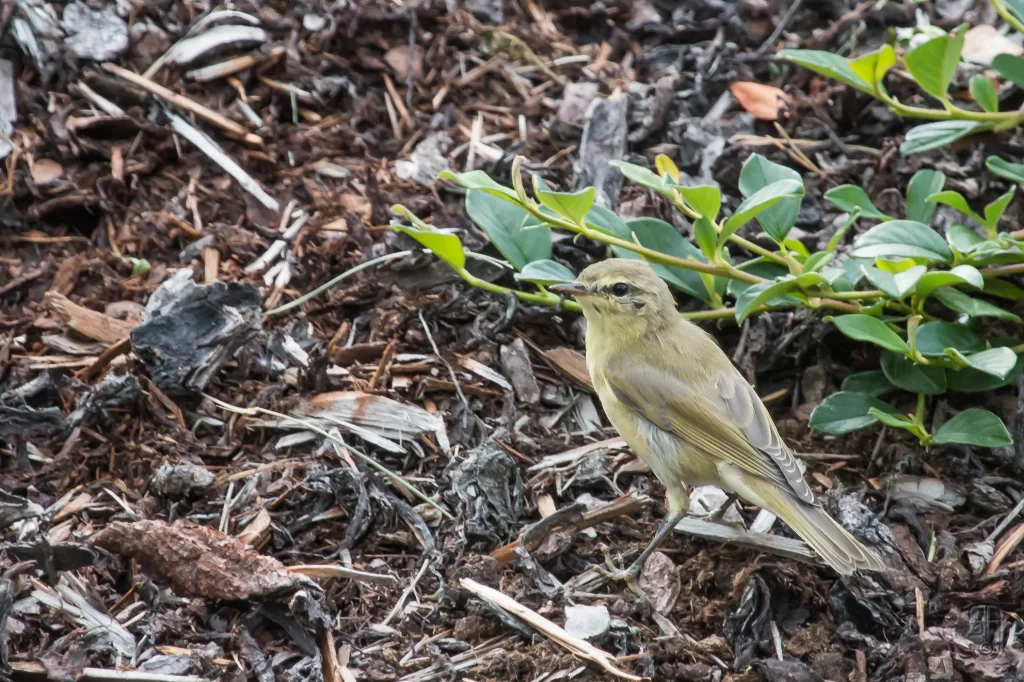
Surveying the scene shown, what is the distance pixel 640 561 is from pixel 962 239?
206cm

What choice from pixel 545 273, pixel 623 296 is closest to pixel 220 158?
pixel 545 273

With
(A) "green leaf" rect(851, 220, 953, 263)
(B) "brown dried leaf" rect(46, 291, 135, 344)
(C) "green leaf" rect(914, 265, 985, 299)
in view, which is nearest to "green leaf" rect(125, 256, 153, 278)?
(B) "brown dried leaf" rect(46, 291, 135, 344)

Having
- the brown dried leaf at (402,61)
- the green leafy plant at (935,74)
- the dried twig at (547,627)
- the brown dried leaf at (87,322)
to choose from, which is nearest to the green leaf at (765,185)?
the green leafy plant at (935,74)

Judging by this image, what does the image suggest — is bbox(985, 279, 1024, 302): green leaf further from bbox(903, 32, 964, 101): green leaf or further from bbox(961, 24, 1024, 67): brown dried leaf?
bbox(961, 24, 1024, 67): brown dried leaf

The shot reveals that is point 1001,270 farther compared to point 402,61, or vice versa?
point 402,61

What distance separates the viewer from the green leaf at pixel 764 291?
452 centimetres

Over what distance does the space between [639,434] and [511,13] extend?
3488 millimetres

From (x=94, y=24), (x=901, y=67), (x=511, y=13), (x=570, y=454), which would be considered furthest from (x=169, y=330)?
(x=901, y=67)

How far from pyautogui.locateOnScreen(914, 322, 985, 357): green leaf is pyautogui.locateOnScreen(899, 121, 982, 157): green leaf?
0.97 m

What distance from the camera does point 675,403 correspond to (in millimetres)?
4809

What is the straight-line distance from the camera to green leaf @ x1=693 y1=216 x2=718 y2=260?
4762 millimetres

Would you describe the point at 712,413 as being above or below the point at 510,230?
below

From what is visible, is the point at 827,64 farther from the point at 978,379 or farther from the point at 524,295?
the point at 524,295

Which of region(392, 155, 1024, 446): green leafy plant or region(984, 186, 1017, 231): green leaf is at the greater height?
region(984, 186, 1017, 231): green leaf
